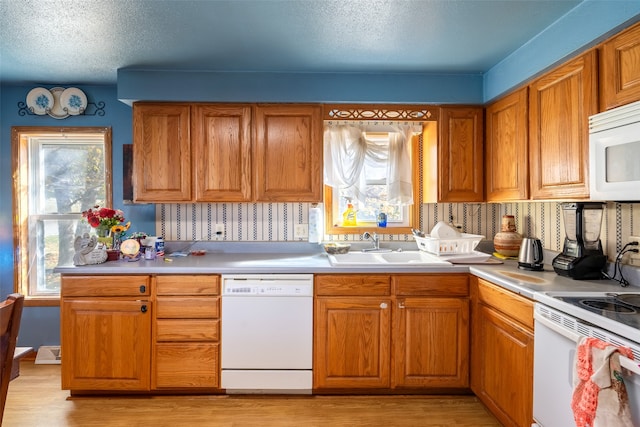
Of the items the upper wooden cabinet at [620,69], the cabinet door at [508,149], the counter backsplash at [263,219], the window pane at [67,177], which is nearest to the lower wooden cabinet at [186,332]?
the counter backsplash at [263,219]

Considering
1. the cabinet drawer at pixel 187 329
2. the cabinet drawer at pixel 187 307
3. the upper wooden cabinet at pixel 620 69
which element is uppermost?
the upper wooden cabinet at pixel 620 69

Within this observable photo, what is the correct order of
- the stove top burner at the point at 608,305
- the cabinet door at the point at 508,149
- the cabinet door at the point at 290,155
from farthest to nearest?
the cabinet door at the point at 290,155 → the cabinet door at the point at 508,149 → the stove top burner at the point at 608,305

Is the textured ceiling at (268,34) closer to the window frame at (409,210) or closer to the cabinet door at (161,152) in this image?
the cabinet door at (161,152)

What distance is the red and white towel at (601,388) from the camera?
1.16 m

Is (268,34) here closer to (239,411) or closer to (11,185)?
(239,411)

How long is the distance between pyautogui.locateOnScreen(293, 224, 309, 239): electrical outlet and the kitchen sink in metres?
0.38

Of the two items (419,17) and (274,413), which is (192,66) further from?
(274,413)

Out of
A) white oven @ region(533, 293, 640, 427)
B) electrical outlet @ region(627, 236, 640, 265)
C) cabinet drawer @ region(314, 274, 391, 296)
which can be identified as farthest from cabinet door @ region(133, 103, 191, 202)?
electrical outlet @ region(627, 236, 640, 265)

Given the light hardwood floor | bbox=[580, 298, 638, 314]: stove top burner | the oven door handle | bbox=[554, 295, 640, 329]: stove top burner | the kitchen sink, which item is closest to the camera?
the oven door handle

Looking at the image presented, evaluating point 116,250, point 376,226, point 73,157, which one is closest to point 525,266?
point 376,226

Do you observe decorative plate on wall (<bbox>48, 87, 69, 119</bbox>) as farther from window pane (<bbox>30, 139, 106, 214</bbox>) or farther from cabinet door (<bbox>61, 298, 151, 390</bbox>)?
cabinet door (<bbox>61, 298, 151, 390</bbox>)

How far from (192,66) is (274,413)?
2351 mm

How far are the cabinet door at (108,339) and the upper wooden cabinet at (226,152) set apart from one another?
0.81 metres

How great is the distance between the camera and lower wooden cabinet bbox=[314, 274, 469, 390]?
2.39 meters
